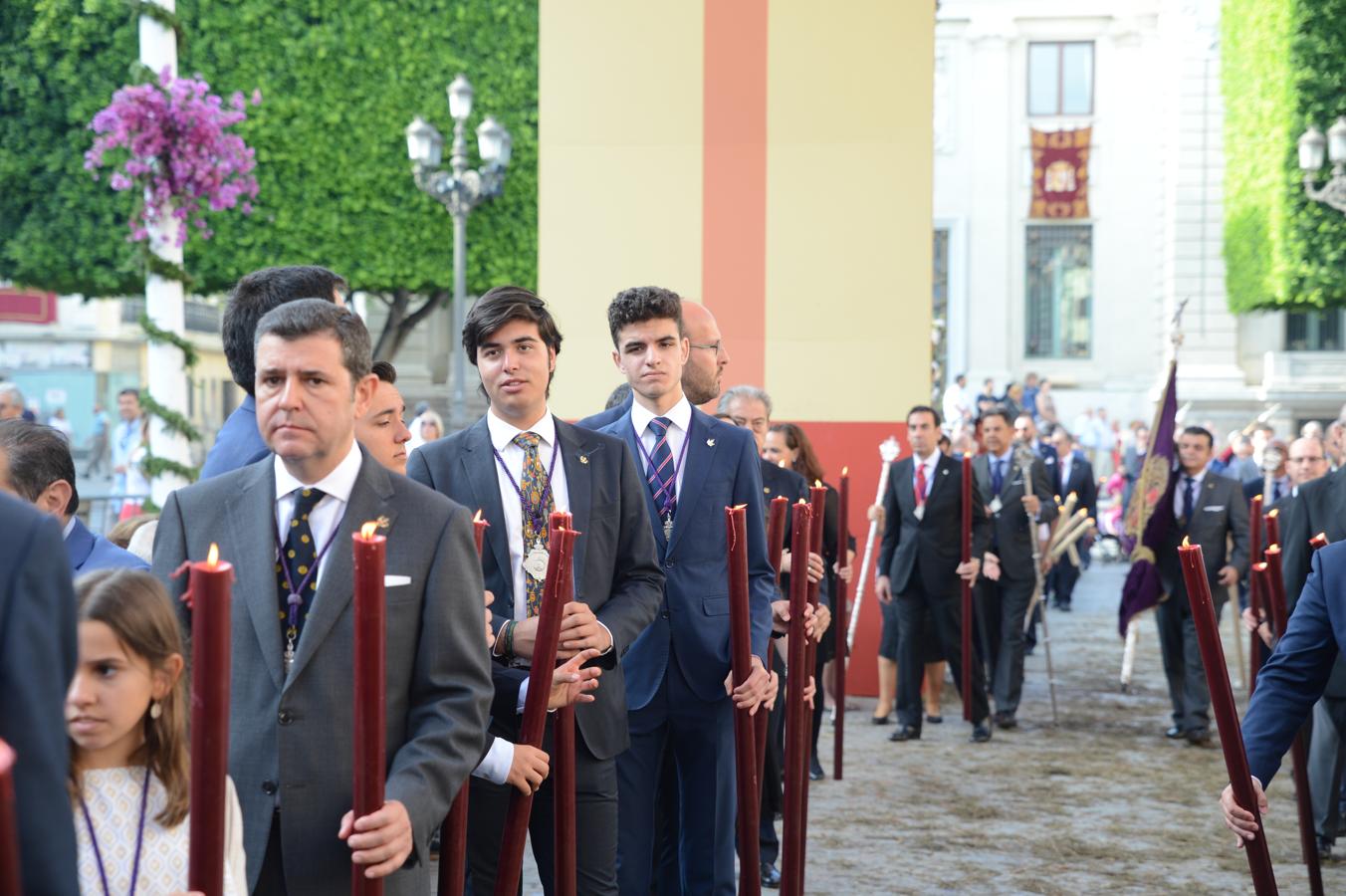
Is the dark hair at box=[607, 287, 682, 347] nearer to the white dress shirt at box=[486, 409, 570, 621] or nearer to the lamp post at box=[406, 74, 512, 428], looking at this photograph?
the white dress shirt at box=[486, 409, 570, 621]

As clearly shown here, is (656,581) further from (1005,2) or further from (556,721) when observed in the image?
(1005,2)

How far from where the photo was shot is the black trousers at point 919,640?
9.92 meters

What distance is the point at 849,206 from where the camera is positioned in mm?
10664

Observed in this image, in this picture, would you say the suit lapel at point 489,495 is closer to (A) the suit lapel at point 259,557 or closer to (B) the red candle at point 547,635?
(B) the red candle at point 547,635

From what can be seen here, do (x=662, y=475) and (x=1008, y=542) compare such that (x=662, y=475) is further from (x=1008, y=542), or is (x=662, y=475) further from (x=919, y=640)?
(x=1008, y=542)

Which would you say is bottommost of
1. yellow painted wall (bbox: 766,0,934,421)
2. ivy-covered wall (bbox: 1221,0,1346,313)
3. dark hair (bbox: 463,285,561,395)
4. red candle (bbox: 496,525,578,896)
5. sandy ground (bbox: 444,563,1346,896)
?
sandy ground (bbox: 444,563,1346,896)

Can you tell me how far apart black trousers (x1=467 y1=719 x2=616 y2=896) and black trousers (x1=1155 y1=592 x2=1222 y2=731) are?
6456mm

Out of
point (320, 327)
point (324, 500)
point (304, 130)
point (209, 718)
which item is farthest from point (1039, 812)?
point (304, 130)

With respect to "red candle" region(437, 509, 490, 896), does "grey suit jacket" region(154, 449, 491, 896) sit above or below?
above

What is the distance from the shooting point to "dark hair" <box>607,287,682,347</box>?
4.75 meters

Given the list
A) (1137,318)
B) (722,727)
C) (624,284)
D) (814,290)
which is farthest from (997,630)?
(1137,318)

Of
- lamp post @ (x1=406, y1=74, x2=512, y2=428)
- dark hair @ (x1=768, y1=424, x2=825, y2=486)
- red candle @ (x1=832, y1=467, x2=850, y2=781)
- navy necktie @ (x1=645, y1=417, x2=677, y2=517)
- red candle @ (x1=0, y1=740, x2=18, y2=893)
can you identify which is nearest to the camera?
red candle @ (x1=0, y1=740, x2=18, y2=893)

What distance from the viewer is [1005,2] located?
3981cm

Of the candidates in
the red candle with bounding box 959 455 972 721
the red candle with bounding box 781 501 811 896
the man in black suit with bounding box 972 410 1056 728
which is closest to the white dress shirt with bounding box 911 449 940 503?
the red candle with bounding box 959 455 972 721
